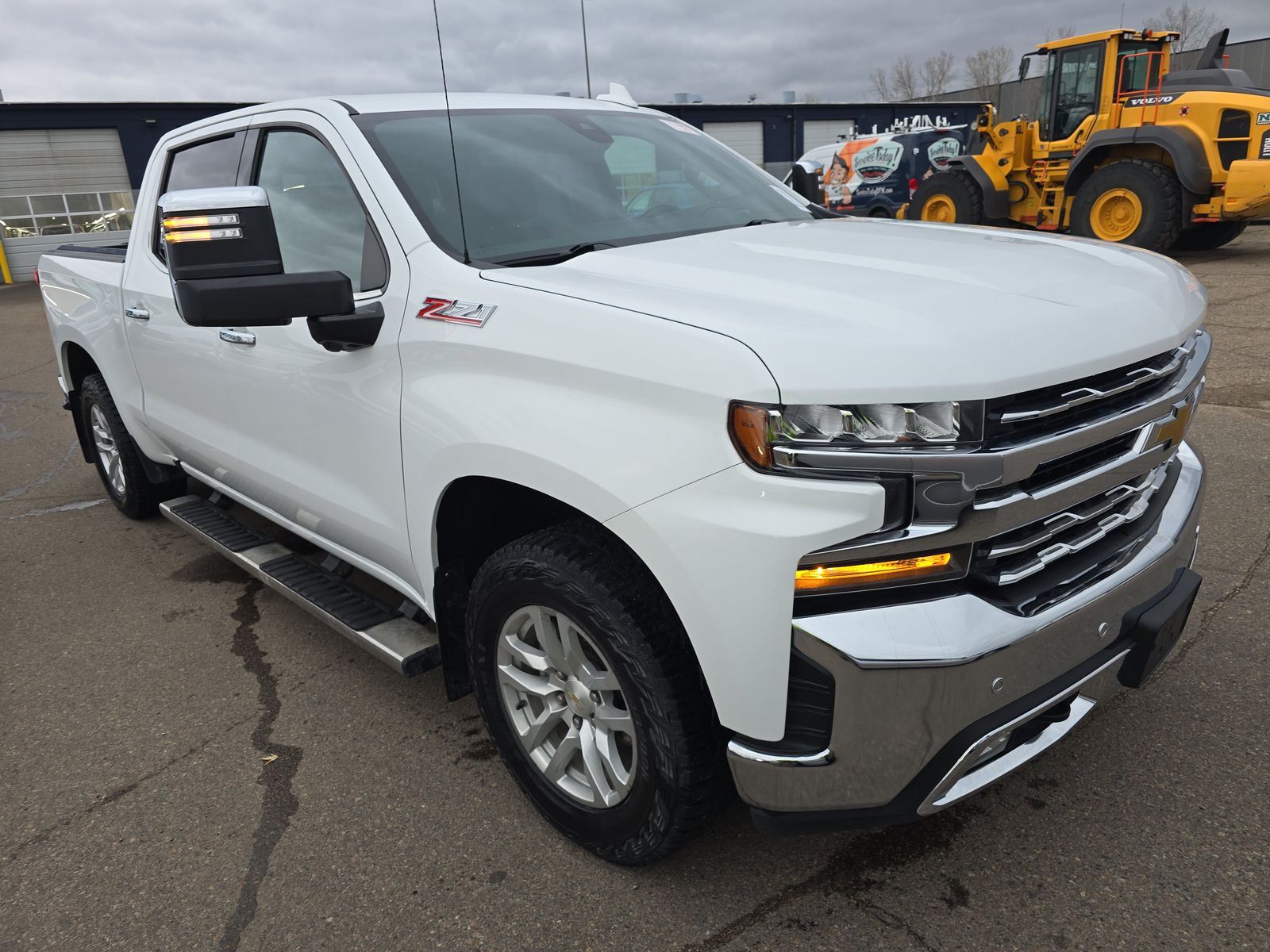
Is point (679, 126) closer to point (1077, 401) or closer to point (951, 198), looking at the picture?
point (1077, 401)

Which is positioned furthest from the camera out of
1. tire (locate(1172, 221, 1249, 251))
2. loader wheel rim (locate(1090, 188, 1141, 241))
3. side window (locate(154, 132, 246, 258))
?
tire (locate(1172, 221, 1249, 251))

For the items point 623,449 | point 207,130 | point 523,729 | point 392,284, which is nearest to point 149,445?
point 207,130

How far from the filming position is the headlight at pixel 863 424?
1696mm

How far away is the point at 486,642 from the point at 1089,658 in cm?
143

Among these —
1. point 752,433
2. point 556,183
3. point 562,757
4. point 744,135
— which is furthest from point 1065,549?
point 744,135

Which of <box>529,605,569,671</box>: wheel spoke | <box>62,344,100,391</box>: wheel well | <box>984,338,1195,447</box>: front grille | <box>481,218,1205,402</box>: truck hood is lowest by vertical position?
<box>529,605,569,671</box>: wheel spoke

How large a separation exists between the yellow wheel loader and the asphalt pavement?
983 centimetres

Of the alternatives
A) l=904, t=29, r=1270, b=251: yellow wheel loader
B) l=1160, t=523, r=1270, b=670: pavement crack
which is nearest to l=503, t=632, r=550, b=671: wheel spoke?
l=1160, t=523, r=1270, b=670: pavement crack

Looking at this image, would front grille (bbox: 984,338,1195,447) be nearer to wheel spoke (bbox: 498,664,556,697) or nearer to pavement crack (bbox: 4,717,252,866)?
wheel spoke (bbox: 498,664,556,697)

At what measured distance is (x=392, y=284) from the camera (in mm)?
2508

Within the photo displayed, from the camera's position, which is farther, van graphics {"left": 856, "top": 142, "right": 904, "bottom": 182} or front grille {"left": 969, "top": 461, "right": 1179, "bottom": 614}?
van graphics {"left": 856, "top": 142, "right": 904, "bottom": 182}

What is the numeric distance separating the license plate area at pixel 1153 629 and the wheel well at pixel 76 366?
505 centimetres

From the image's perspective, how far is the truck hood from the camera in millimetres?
1689

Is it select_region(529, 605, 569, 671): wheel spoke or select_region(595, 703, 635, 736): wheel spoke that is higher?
select_region(529, 605, 569, 671): wheel spoke
